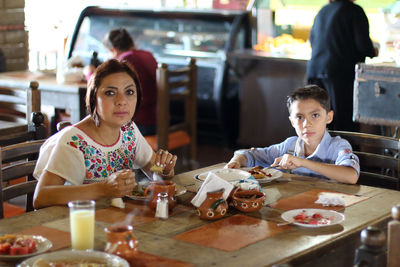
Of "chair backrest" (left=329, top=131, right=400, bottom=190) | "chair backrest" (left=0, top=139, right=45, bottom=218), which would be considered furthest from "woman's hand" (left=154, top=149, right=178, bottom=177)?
"chair backrest" (left=329, top=131, right=400, bottom=190)

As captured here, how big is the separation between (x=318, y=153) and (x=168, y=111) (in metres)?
2.39

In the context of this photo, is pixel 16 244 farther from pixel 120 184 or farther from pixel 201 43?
pixel 201 43

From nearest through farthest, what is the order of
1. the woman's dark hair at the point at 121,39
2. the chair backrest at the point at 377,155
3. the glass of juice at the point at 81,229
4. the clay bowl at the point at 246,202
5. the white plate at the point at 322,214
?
the glass of juice at the point at 81,229 < the white plate at the point at 322,214 < the clay bowl at the point at 246,202 < the chair backrest at the point at 377,155 < the woman's dark hair at the point at 121,39

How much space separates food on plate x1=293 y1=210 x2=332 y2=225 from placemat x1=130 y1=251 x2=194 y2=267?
503 mm

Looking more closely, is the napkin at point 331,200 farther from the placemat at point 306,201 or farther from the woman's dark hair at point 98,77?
the woman's dark hair at point 98,77

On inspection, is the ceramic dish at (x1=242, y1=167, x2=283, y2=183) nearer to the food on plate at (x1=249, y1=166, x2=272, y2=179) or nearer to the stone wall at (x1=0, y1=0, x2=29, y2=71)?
the food on plate at (x1=249, y1=166, x2=272, y2=179)

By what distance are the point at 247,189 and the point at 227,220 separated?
0.20 m

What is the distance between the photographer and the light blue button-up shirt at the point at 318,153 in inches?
107

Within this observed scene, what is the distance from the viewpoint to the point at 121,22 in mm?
6969

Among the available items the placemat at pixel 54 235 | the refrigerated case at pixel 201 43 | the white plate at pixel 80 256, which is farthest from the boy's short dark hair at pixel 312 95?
the refrigerated case at pixel 201 43

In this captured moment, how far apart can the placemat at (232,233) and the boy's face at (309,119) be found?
2.85 feet

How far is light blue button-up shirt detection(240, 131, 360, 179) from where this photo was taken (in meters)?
2.72

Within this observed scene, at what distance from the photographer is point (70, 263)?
1604 mm

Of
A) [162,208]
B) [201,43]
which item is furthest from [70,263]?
[201,43]
